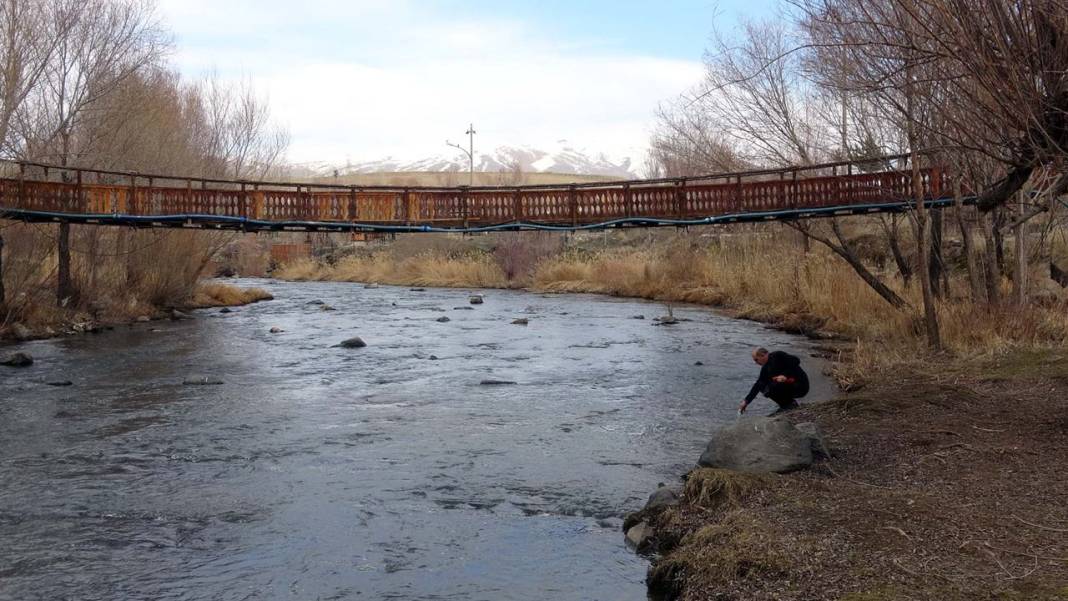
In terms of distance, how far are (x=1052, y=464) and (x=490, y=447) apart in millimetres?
5940

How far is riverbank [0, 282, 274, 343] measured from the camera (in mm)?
22312

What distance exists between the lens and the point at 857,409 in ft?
36.6

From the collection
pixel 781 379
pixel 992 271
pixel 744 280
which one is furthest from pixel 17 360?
pixel 744 280

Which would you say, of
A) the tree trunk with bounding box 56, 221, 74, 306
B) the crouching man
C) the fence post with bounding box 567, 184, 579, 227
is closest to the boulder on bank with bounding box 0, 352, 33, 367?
the tree trunk with bounding box 56, 221, 74, 306

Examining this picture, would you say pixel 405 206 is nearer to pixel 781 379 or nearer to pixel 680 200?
pixel 680 200

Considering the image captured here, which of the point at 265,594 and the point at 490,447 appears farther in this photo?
the point at 490,447

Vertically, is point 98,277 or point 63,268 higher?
point 63,268

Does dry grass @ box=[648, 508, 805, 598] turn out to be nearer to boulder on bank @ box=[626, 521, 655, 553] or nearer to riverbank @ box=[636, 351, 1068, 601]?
riverbank @ box=[636, 351, 1068, 601]

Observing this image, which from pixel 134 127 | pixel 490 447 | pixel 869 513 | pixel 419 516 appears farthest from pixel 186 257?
pixel 869 513

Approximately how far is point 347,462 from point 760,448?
15.0ft

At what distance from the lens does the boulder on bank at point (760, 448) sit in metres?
8.67

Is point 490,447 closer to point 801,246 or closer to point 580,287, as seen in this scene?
point 801,246

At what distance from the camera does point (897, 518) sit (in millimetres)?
6688

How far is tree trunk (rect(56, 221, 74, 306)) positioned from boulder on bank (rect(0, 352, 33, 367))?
710 cm
